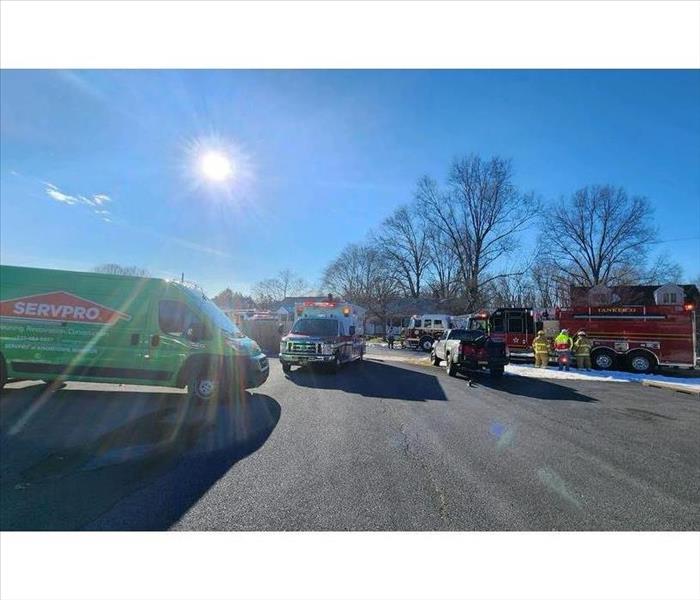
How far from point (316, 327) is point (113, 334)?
6.88 meters

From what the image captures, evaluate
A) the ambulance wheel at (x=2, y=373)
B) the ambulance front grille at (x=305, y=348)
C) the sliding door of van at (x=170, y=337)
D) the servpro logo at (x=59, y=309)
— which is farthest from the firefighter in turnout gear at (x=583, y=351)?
the ambulance wheel at (x=2, y=373)

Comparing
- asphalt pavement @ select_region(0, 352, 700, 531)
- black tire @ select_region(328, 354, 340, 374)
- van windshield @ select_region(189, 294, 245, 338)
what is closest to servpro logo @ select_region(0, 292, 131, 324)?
van windshield @ select_region(189, 294, 245, 338)

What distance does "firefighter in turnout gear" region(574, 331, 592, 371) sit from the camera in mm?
16344

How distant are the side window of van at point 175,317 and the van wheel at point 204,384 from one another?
3.30ft

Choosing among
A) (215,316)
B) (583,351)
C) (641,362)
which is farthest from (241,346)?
(641,362)

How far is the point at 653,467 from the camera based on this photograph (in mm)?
4980

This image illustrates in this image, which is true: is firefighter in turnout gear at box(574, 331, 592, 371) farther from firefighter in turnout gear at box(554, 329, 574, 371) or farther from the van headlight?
the van headlight

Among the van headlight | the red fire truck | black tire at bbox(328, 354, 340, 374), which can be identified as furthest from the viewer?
the red fire truck

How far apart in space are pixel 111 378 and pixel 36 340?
178 cm

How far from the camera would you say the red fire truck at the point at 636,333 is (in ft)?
51.1

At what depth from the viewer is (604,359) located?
16.9 meters

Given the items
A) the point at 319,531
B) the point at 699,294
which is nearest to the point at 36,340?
the point at 319,531

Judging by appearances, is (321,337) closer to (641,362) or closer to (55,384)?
(55,384)

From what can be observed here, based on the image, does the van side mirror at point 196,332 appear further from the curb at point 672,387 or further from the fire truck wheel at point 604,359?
the fire truck wheel at point 604,359
